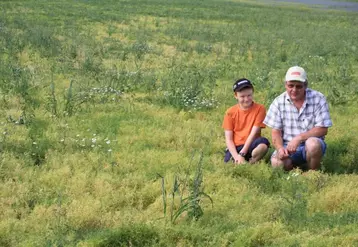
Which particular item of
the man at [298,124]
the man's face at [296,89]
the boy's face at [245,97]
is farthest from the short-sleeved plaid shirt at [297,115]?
the boy's face at [245,97]

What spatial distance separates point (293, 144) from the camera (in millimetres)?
6250

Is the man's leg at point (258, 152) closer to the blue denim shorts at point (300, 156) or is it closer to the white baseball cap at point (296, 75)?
the blue denim shorts at point (300, 156)

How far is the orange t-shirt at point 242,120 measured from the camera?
6.77m

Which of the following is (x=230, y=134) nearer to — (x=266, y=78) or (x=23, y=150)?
(x=23, y=150)

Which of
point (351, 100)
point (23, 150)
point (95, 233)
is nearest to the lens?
point (95, 233)

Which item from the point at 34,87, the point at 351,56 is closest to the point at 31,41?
the point at 34,87

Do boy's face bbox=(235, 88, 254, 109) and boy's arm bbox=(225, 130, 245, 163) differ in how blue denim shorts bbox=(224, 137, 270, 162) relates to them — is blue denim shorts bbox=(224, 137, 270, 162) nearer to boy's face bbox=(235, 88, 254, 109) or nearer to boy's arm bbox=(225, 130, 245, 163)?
boy's arm bbox=(225, 130, 245, 163)

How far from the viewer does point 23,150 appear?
6.52 metres

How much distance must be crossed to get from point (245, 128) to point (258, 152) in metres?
0.51

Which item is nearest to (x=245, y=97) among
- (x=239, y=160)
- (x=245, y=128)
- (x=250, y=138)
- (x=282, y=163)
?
(x=245, y=128)

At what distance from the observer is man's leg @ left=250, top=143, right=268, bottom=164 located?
644 centimetres

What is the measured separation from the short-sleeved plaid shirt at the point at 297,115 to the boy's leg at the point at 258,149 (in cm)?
25

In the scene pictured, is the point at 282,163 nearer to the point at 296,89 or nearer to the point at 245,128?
the point at 245,128

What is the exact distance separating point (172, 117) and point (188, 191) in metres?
3.14
